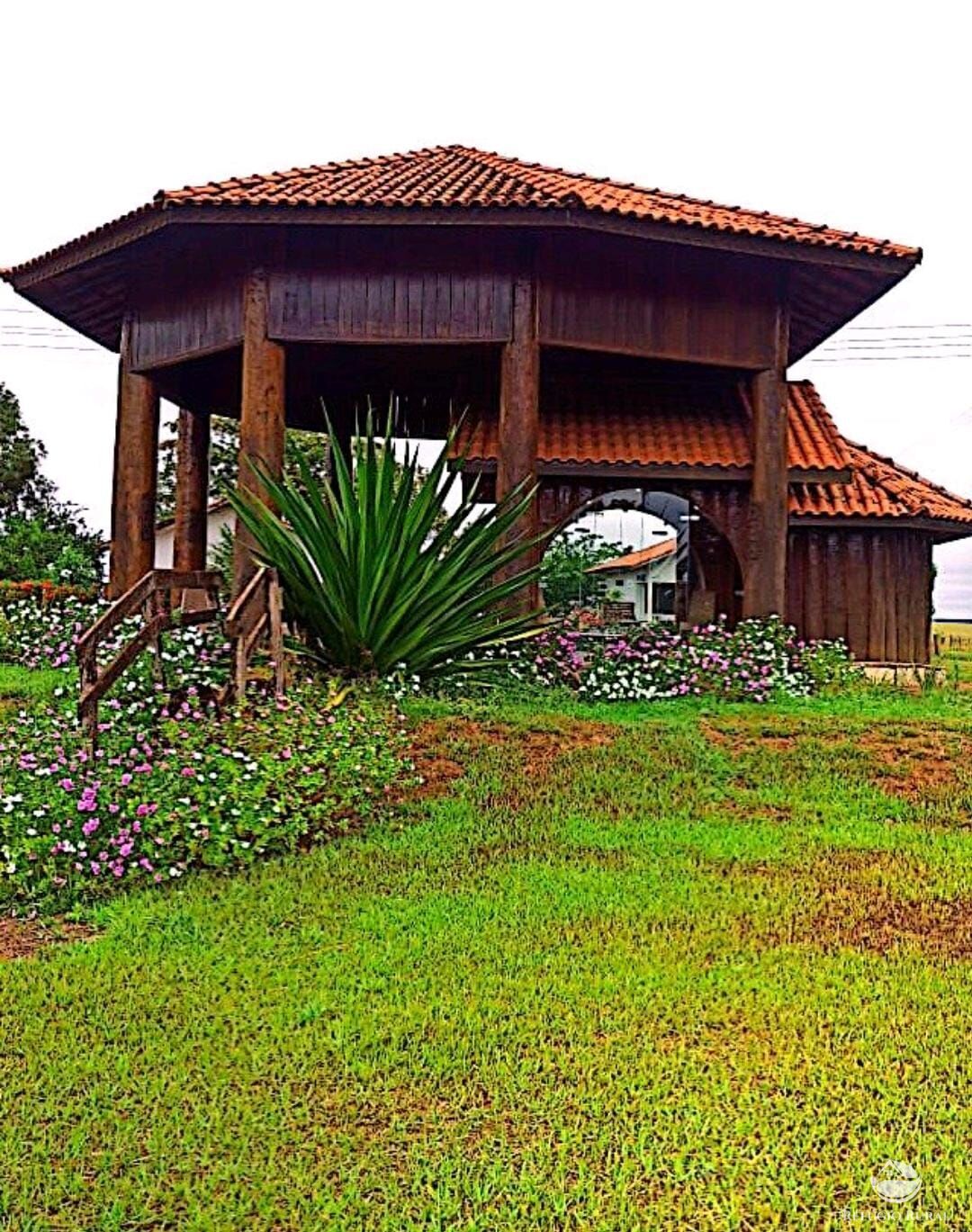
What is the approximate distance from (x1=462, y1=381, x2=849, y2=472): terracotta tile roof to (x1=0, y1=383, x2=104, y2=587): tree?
6741 mm

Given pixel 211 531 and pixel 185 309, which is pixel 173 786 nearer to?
pixel 185 309

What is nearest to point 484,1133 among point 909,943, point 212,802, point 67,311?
point 909,943

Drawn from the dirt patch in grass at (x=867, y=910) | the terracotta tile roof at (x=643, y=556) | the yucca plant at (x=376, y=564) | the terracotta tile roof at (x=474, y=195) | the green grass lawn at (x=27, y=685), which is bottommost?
the dirt patch in grass at (x=867, y=910)

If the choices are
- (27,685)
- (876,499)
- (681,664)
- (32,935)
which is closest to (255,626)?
(27,685)

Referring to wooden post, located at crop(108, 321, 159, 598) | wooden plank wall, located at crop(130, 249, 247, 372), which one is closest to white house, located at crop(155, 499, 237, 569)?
wooden post, located at crop(108, 321, 159, 598)

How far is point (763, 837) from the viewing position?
21.3 feet

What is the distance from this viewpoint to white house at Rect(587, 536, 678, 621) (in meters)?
39.4

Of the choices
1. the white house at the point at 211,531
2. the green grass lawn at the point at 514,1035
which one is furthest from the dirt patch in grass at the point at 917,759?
the white house at the point at 211,531

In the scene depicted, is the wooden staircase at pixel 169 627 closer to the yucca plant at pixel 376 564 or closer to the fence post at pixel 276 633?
the fence post at pixel 276 633

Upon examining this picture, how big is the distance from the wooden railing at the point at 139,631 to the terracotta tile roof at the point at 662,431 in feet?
15.2

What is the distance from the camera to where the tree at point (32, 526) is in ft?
72.6

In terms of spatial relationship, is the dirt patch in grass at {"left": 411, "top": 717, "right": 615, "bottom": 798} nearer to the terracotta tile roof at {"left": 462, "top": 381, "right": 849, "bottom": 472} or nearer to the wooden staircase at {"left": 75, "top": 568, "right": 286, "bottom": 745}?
the wooden staircase at {"left": 75, "top": 568, "right": 286, "bottom": 745}

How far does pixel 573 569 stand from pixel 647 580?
1355 cm

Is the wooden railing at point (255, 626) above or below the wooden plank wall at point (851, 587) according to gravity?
below
